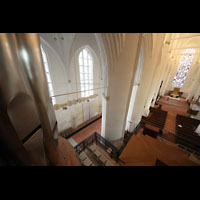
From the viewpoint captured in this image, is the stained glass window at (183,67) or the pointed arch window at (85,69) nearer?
the pointed arch window at (85,69)

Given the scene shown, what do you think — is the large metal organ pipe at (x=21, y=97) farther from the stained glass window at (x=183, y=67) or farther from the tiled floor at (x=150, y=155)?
the stained glass window at (x=183, y=67)

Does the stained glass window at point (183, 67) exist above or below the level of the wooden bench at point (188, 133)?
above

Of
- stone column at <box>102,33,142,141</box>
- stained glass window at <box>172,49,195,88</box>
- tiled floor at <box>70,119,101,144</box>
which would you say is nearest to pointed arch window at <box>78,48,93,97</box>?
stone column at <box>102,33,142,141</box>

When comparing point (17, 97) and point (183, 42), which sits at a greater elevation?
point (183, 42)

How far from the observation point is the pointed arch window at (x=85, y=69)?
6270 millimetres

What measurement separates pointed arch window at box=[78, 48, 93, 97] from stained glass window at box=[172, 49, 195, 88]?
18.1 m

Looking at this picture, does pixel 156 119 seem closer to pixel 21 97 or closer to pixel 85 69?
pixel 85 69

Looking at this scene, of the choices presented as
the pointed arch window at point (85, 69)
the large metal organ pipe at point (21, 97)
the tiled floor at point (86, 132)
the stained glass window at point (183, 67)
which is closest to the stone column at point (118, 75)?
the large metal organ pipe at point (21, 97)

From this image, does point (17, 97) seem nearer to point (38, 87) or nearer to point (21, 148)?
point (38, 87)

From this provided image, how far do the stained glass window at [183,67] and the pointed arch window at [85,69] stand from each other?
18.1 metres

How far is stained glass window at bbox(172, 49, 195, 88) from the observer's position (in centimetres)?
1355

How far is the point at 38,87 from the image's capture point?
0.91 m
